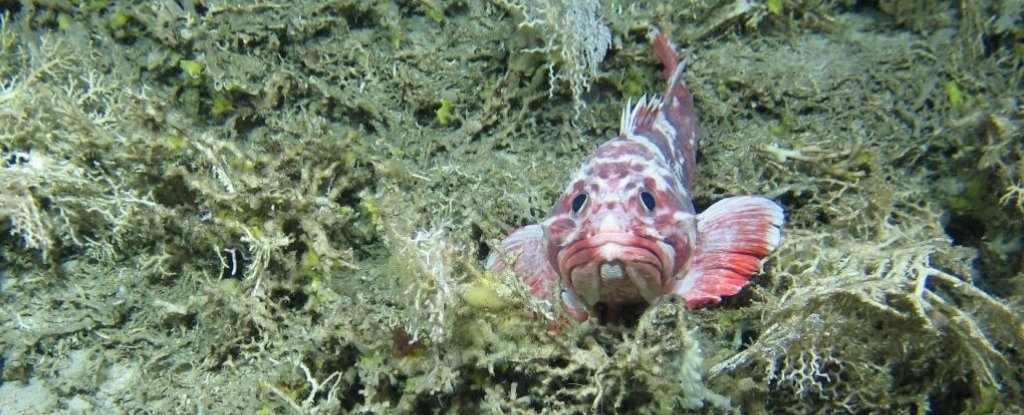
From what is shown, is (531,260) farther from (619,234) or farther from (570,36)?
(570,36)

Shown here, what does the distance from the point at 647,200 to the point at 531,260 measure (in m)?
0.67

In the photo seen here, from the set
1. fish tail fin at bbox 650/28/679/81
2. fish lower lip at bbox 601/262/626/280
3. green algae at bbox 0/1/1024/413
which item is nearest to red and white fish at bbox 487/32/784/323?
fish lower lip at bbox 601/262/626/280

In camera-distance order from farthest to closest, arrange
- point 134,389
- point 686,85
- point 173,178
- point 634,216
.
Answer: point 686,85, point 173,178, point 134,389, point 634,216

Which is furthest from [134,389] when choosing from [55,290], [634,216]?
[634,216]

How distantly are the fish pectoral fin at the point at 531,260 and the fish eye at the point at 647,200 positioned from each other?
0.54 meters

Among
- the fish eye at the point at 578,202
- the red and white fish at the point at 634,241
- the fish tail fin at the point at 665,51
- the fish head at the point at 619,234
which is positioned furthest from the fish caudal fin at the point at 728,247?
the fish tail fin at the point at 665,51

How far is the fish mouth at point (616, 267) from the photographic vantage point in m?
2.39

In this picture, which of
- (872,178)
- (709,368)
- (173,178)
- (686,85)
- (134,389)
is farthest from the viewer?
(686,85)

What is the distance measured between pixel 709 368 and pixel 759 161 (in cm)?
173

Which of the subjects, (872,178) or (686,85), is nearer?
(872,178)

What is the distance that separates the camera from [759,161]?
3.62 m

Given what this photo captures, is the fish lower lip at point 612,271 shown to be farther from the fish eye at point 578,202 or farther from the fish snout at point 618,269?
the fish eye at point 578,202

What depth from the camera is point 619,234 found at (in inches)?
94.8

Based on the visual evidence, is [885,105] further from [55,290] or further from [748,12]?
[55,290]
